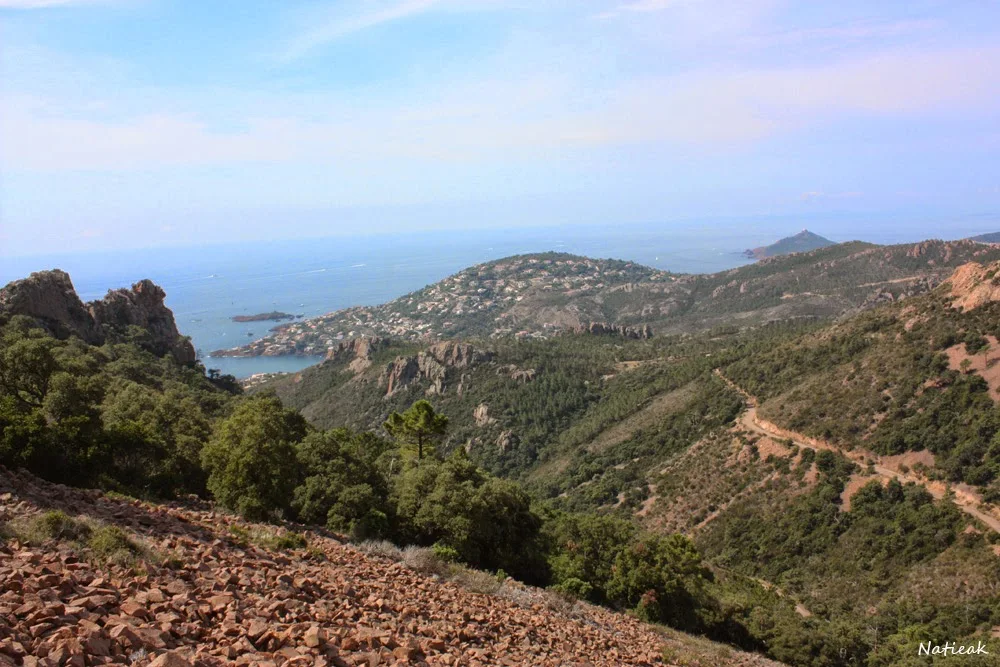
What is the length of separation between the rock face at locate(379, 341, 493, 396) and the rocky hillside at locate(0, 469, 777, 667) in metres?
67.8

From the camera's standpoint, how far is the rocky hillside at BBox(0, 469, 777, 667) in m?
6.36

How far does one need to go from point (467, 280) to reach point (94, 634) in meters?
184

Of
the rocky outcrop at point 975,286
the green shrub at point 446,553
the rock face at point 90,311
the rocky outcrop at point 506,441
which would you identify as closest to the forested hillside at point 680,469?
the green shrub at point 446,553

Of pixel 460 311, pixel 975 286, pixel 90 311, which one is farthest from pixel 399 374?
pixel 460 311

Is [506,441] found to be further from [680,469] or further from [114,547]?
[114,547]

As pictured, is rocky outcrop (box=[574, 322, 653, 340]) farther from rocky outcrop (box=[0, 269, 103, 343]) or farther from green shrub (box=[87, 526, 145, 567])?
green shrub (box=[87, 526, 145, 567])

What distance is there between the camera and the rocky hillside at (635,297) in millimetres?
109125

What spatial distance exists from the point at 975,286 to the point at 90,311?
73402 mm

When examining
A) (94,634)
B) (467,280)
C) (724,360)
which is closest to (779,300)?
(724,360)

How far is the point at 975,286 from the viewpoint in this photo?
4416 centimetres

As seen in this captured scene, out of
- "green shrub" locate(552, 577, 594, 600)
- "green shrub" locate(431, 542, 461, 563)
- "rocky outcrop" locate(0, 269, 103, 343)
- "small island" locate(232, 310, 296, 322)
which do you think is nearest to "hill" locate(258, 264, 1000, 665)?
"green shrub" locate(552, 577, 594, 600)

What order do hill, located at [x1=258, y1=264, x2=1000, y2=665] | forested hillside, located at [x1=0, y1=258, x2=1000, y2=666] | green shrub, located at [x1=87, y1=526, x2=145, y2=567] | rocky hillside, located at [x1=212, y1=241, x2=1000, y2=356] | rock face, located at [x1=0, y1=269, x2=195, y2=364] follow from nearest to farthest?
green shrub, located at [x1=87, y1=526, x2=145, y2=567]
forested hillside, located at [x1=0, y1=258, x2=1000, y2=666]
hill, located at [x1=258, y1=264, x2=1000, y2=665]
rock face, located at [x1=0, y1=269, x2=195, y2=364]
rocky hillside, located at [x1=212, y1=241, x2=1000, y2=356]

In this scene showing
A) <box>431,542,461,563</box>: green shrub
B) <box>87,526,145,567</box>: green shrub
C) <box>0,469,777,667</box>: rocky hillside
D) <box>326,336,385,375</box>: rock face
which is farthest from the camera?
<box>326,336,385,375</box>: rock face

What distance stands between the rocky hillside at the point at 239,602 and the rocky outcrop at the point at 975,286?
1634 inches
